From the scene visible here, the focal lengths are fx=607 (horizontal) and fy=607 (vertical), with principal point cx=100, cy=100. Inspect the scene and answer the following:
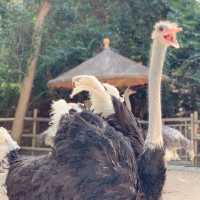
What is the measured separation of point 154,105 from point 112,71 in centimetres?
648

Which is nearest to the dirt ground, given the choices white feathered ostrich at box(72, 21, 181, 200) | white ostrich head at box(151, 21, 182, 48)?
white feathered ostrich at box(72, 21, 181, 200)

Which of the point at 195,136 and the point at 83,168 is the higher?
the point at 195,136

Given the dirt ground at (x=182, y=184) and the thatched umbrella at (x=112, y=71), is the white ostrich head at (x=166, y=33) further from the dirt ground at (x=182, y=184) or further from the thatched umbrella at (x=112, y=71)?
the thatched umbrella at (x=112, y=71)

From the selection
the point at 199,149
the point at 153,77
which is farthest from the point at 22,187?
the point at 199,149

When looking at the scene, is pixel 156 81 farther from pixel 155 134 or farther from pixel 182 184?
pixel 182 184

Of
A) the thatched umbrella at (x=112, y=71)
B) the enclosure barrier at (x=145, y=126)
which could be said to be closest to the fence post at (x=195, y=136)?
the enclosure barrier at (x=145, y=126)

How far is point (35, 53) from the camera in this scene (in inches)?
488

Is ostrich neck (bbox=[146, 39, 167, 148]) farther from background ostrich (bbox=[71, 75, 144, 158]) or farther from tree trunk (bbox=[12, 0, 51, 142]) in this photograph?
tree trunk (bbox=[12, 0, 51, 142])

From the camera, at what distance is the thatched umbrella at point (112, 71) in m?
10.3

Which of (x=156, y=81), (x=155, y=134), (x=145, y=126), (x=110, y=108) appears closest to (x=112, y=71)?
(x=145, y=126)

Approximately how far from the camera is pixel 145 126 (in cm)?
1174

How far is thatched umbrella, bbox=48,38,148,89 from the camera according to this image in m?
10.3

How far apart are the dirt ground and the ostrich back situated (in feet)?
10.3

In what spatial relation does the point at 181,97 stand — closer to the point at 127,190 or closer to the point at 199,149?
the point at 199,149
